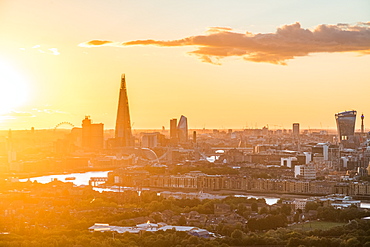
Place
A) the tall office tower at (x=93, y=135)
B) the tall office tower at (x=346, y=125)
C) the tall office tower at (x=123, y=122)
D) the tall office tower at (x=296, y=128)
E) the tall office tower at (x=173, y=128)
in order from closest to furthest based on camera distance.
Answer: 1. the tall office tower at (x=346, y=125)
2. the tall office tower at (x=123, y=122)
3. the tall office tower at (x=93, y=135)
4. the tall office tower at (x=173, y=128)
5. the tall office tower at (x=296, y=128)

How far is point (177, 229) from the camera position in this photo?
41.0 feet

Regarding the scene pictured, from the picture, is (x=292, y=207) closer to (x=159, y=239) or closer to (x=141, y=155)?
(x=159, y=239)

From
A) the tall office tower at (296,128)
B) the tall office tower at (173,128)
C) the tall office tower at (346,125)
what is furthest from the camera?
the tall office tower at (296,128)

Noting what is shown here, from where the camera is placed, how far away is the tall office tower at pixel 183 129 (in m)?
46.9

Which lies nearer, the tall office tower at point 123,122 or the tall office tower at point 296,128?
the tall office tower at point 123,122

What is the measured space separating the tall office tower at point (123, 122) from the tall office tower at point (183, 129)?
19.4 feet

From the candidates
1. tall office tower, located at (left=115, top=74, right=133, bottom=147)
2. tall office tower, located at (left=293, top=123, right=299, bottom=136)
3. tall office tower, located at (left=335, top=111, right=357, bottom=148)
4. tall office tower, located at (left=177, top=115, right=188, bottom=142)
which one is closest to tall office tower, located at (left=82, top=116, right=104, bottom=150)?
tall office tower, located at (left=115, top=74, right=133, bottom=147)

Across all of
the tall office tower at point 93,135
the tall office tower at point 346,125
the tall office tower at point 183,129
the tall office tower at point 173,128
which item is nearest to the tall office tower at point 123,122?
the tall office tower at point 93,135

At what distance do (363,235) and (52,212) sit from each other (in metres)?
5.82

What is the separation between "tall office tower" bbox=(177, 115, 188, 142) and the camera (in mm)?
46938

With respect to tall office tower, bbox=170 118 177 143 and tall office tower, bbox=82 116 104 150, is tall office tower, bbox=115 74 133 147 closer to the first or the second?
tall office tower, bbox=82 116 104 150

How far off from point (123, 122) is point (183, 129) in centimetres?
854

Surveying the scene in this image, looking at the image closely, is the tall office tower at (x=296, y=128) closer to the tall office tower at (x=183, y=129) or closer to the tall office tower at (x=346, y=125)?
the tall office tower at (x=183, y=129)

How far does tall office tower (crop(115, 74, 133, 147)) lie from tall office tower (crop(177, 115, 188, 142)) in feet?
19.4
